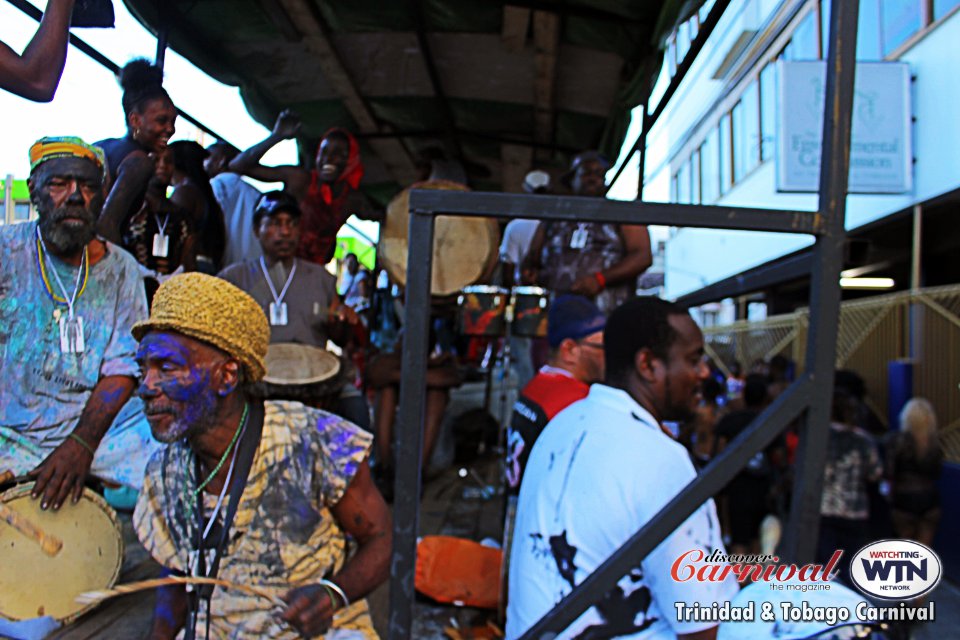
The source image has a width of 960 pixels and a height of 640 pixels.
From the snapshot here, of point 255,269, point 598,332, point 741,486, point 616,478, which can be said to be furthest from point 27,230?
point 741,486

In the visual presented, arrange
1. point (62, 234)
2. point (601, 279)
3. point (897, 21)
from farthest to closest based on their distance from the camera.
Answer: point (897, 21) → point (601, 279) → point (62, 234)

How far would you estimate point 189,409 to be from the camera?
174cm

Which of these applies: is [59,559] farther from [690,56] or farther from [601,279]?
[690,56]

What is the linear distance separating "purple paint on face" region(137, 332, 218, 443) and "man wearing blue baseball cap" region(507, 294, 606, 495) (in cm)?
154

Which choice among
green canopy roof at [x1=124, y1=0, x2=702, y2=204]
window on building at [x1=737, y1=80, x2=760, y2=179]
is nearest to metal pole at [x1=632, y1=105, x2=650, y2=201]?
green canopy roof at [x1=124, y1=0, x2=702, y2=204]

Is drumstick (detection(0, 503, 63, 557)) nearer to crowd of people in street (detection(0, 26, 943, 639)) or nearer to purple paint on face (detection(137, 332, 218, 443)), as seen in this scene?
crowd of people in street (detection(0, 26, 943, 639))

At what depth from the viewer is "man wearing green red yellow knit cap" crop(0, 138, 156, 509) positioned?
214cm

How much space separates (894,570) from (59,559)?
2.34 m

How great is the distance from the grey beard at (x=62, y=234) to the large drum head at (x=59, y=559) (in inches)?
29.3

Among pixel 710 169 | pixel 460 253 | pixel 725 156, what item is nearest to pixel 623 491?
pixel 460 253

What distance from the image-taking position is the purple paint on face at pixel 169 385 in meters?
1.71

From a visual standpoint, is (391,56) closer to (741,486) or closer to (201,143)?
(201,143)

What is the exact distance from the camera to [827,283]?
1.43 m

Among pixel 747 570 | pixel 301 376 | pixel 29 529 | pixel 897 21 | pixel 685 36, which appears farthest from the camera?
pixel 897 21
